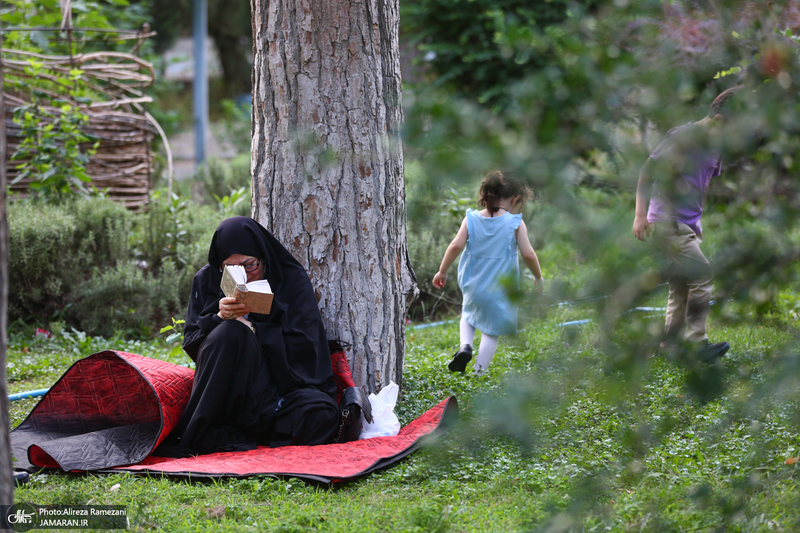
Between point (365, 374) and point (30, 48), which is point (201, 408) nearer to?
point (365, 374)

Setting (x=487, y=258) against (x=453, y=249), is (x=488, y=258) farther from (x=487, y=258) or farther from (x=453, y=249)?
(x=453, y=249)

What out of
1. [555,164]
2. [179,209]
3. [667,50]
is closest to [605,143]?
[555,164]

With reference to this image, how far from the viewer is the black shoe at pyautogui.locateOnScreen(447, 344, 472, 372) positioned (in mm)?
4508

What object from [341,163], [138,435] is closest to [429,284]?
[341,163]

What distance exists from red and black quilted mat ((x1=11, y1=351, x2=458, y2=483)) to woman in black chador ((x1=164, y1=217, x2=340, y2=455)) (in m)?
0.11

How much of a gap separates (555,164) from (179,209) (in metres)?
6.14

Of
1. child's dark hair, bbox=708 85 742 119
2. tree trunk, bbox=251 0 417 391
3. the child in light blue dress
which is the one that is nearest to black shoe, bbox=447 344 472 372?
the child in light blue dress

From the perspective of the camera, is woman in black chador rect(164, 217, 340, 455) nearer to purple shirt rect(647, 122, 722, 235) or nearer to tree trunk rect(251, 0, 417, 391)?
tree trunk rect(251, 0, 417, 391)

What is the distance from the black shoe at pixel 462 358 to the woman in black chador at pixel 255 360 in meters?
1.03

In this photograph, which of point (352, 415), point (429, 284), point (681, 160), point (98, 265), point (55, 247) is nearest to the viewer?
point (681, 160)

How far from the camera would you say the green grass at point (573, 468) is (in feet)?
4.52

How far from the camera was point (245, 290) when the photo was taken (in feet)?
11.6

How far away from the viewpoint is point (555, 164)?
1.25 metres

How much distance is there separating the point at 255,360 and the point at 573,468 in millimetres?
1640
